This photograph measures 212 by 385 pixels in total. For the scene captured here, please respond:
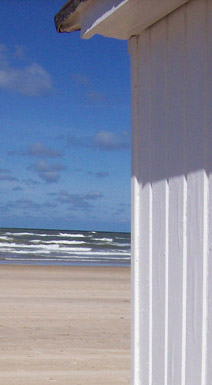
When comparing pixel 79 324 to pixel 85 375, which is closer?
pixel 85 375

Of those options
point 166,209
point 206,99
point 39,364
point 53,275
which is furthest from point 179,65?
point 53,275

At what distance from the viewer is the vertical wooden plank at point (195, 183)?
99.2 inches

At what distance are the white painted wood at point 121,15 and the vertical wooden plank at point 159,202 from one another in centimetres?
8

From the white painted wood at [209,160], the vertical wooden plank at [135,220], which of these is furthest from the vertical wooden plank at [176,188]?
the vertical wooden plank at [135,220]

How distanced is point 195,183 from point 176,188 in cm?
14

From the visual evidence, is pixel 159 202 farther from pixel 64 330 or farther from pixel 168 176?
pixel 64 330

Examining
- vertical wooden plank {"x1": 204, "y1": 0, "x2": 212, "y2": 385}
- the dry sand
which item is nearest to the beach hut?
vertical wooden plank {"x1": 204, "y1": 0, "x2": 212, "y2": 385}

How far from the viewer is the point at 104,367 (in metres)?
6.89

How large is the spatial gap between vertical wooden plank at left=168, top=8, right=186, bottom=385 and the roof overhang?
8 centimetres

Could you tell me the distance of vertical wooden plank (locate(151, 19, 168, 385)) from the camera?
110 inches

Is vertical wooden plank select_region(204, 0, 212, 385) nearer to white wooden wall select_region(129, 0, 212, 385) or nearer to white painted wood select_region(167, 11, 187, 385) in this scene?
white wooden wall select_region(129, 0, 212, 385)

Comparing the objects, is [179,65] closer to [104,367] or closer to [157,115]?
[157,115]

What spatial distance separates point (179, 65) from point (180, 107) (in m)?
0.16

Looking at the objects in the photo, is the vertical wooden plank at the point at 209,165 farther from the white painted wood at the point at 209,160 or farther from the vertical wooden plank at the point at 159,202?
the vertical wooden plank at the point at 159,202
